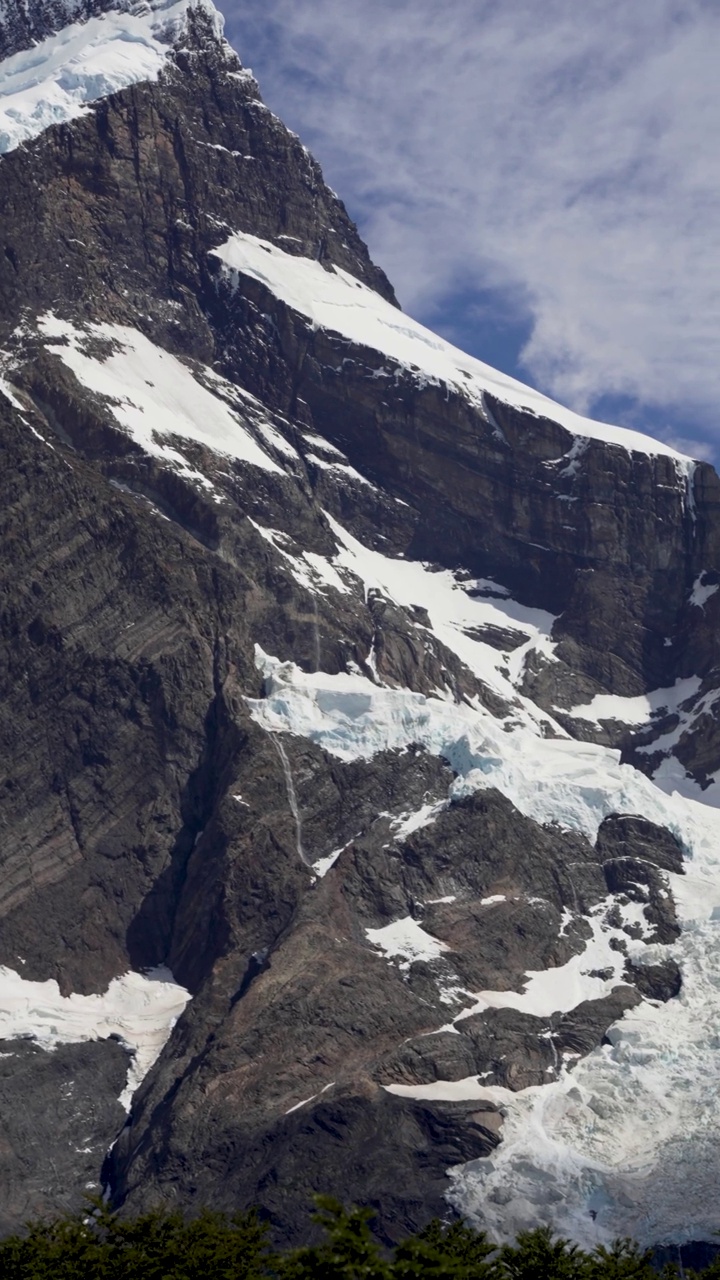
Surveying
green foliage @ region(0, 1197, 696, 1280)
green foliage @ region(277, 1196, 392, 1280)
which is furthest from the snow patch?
green foliage @ region(277, 1196, 392, 1280)

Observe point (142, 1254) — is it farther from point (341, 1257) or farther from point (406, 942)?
point (406, 942)

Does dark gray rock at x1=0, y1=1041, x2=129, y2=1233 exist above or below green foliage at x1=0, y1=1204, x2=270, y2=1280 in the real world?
above

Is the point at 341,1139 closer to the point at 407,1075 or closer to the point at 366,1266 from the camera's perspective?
the point at 407,1075

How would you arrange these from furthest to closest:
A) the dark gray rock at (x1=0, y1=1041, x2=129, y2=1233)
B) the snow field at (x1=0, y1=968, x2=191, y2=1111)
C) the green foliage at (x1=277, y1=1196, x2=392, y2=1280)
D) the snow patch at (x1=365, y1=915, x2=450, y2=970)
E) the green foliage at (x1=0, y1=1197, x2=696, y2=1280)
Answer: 1. the snow patch at (x1=365, y1=915, x2=450, y2=970)
2. the snow field at (x1=0, y1=968, x2=191, y2=1111)
3. the dark gray rock at (x1=0, y1=1041, x2=129, y2=1233)
4. the green foliage at (x1=0, y1=1197, x2=696, y2=1280)
5. the green foliage at (x1=277, y1=1196, x2=392, y2=1280)

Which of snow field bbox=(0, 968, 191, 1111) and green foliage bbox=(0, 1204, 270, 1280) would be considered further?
snow field bbox=(0, 968, 191, 1111)

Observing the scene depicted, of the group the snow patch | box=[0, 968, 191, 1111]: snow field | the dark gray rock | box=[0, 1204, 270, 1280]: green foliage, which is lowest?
box=[0, 1204, 270, 1280]: green foliage

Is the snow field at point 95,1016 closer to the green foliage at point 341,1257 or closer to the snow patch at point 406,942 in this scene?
the snow patch at point 406,942

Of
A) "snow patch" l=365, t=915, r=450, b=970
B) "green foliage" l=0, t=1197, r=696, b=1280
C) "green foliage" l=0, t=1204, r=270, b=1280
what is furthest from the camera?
"snow patch" l=365, t=915, r=450, b=970

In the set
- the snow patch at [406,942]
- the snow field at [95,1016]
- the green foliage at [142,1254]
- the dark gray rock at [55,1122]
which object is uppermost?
the snow patch at [406,942]

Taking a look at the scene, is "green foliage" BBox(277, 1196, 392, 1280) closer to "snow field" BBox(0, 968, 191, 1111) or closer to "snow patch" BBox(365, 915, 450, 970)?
"snow field" BBox(0, 968, 191, 1111)

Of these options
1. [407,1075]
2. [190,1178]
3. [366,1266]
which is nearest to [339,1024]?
[407,1075]

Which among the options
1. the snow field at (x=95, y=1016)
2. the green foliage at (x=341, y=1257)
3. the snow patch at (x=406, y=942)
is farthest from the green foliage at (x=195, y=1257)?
the snow patch at (x=406, y=942)
